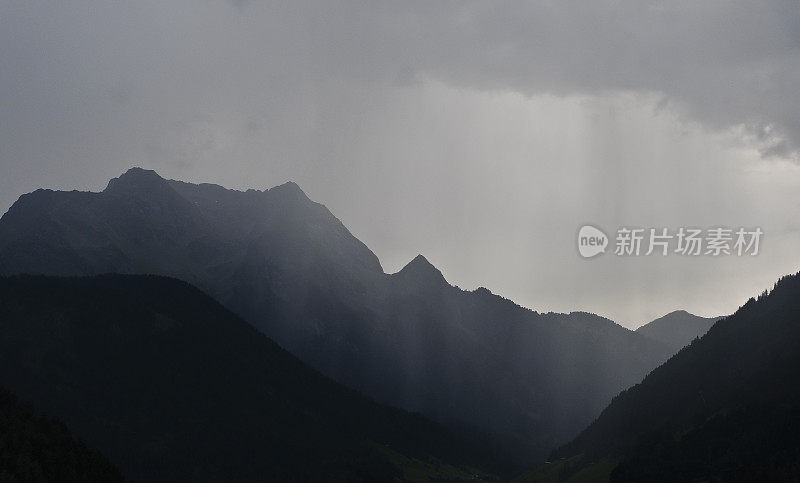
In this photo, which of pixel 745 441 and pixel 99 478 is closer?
pixel 99 478

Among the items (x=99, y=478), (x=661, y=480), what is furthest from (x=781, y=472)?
(x=99, y=478)

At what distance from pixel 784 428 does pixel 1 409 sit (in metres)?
169

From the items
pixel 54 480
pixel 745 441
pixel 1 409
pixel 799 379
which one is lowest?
pixel 54 480

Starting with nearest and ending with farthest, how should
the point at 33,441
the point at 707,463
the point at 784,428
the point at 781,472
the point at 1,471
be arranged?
the point at 1,471 < the point at 33,441 < the point at 781,472 < the point at 784,428 < the point at 707,463

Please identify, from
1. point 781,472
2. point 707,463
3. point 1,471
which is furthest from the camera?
point 707,463

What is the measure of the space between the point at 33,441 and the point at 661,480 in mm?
160298

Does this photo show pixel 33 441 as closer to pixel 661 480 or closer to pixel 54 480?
pixel 54 480

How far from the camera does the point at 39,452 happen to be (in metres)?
94.5

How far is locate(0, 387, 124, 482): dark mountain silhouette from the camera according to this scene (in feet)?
293

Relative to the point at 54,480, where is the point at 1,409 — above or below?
above

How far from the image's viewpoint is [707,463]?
193500 millimetres

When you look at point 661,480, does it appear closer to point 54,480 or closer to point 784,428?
point 784,428

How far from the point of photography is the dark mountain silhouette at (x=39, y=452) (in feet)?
293

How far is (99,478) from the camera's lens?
9612cm
